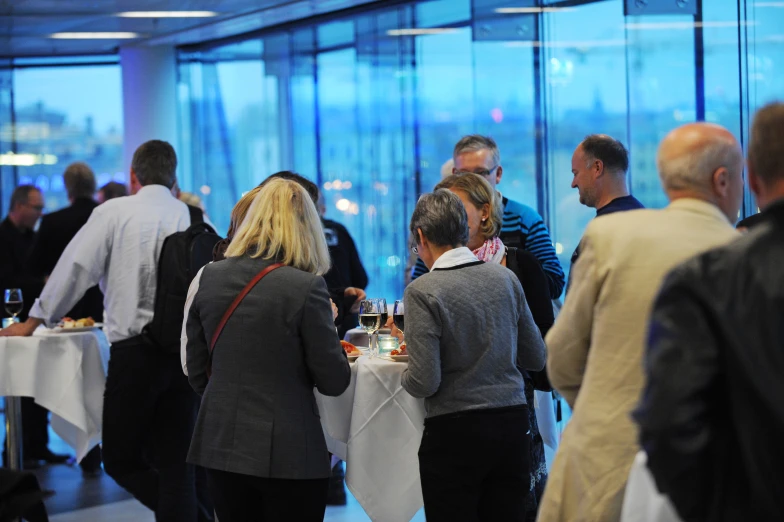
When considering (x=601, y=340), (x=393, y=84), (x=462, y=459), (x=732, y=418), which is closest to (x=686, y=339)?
(x=732, y=418)

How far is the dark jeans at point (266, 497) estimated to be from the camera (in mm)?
2998

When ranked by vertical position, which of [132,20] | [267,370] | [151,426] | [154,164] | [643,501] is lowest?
[151,426]

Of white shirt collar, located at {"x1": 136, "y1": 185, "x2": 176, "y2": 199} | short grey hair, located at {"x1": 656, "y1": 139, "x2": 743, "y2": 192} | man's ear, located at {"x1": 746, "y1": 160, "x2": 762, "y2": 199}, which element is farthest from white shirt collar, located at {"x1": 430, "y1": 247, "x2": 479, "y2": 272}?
white shirt collar, located at {"x1": 136, "y1": 185, "x2": 176, "y2": 199}

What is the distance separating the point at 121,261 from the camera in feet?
14.9

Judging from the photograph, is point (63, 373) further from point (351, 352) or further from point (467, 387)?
point (467, 387)

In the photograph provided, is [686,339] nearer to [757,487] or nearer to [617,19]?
[757,487]

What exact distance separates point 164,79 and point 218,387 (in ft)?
28.4

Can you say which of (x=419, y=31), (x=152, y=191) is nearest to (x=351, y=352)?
(x=152, y=191)

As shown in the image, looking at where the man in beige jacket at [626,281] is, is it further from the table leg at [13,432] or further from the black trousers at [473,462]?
the table leg at [13,432]

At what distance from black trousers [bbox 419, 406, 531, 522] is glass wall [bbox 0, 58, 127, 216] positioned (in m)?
9.68

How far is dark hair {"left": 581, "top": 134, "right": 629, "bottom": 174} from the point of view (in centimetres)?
403

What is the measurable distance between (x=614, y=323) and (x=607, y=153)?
1.98m

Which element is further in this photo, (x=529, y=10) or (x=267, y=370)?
(x=529, y=10)

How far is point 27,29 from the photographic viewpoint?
10.0 m
